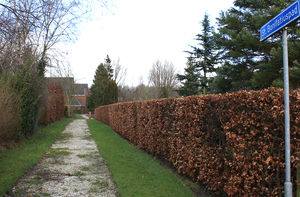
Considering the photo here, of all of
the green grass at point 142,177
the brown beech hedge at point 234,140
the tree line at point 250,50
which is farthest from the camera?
the tree line at point 250,50

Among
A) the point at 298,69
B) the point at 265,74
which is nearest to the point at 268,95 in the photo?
the point at 298,69

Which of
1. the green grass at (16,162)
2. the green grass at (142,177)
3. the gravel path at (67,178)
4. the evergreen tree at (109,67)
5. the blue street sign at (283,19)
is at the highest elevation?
the evergreen tree at (109,67)

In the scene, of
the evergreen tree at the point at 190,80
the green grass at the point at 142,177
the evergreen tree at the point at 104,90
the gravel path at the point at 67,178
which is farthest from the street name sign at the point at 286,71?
the evergreen tree at the point at 104,90

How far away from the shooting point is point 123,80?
47.3 metres

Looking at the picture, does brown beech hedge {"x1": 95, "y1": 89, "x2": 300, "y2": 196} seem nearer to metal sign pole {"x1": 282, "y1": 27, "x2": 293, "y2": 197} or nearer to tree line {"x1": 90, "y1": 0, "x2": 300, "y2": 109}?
metal sign pole {"x1": 282, "y1": 27, "x2": 293, "y2": 197}

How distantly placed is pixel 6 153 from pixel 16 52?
20.4 ft

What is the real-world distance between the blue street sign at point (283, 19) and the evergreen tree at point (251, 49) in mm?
7503

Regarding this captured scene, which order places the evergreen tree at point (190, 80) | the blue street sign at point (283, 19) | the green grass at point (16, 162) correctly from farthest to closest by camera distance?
the evergreen tree at point (190, 80) → the green grass at point (16, 162) → the blue street sign at point (283, 19)

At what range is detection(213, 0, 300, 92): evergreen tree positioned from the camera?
10513 mm

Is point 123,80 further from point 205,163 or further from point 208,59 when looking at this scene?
point 205,163

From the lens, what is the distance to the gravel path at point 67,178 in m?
4.41

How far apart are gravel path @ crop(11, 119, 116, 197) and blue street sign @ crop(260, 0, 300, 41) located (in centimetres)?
362

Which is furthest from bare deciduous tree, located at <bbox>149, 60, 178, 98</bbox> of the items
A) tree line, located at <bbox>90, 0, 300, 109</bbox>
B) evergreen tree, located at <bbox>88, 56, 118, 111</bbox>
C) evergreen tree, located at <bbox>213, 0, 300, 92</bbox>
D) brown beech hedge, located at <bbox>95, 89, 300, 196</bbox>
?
brown beech hedge, located at <bbox>95, 89, 300, 196</bbox>

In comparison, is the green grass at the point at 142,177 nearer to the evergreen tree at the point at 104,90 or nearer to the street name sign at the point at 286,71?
the street name sign at the point at 286,71
